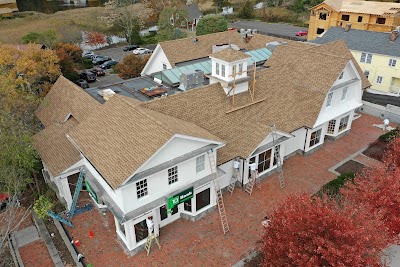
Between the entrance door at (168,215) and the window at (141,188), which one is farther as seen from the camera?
the entrance door at (168,215)

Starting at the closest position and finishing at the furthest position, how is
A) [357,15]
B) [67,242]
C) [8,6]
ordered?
[67,242] < [357,15] < [8,6]

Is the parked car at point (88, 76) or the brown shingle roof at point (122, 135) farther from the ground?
the brown shingle roof at point (122, 135)

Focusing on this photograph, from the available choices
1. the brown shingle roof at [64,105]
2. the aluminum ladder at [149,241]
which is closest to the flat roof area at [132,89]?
the brown shingle roof at [64,105]

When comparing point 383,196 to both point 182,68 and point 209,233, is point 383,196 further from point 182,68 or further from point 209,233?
point 182,68

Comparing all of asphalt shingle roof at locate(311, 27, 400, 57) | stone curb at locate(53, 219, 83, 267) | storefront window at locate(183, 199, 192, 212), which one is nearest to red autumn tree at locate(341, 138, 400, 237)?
storefront window at locate(183, 199, 192, 212)

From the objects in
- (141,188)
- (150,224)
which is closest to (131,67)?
(141,188)

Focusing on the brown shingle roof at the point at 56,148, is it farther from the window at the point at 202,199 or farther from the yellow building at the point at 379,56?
the yellow building at the point at 379,56

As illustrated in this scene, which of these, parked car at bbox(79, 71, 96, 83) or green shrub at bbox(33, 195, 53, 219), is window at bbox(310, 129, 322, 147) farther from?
parked car at bbox(79, 71, 96, 83)
